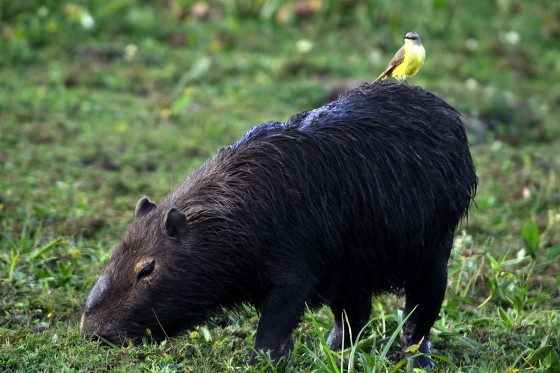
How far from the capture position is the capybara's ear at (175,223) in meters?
4.01

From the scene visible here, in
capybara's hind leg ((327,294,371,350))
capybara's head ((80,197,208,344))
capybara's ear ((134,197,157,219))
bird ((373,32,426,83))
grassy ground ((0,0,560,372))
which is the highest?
bird ((373,32,426,83))

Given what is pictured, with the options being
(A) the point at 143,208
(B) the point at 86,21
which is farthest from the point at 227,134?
(A) the point at 143,208

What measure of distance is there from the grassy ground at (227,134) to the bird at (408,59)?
→ 3.70 ft

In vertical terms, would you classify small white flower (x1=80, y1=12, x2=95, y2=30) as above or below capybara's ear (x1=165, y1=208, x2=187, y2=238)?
below

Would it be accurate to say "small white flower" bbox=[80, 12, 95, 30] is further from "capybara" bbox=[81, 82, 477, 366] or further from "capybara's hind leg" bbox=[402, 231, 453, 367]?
"capybara's hind leg" bbox=[402, 231, 453, 367]

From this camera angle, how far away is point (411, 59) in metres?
4.59

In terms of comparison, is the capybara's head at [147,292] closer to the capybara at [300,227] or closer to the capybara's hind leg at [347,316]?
the capybara at [300,227]

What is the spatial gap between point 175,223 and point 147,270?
23cm

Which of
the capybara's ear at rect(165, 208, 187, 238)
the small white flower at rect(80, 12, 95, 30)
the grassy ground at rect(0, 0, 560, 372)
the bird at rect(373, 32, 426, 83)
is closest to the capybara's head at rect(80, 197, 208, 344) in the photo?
the capybara's ear at rect(165, 208, 187, 238)

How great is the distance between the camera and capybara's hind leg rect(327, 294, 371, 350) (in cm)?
Answer: 449

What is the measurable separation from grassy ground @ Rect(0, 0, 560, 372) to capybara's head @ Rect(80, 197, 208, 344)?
0.35 ft

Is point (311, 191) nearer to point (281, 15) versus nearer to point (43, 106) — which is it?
point (43, 106)

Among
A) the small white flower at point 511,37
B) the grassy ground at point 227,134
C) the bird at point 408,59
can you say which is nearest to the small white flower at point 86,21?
the grassy ground at point 227,134

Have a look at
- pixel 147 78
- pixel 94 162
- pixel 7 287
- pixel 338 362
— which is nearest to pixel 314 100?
pixel 147 78
